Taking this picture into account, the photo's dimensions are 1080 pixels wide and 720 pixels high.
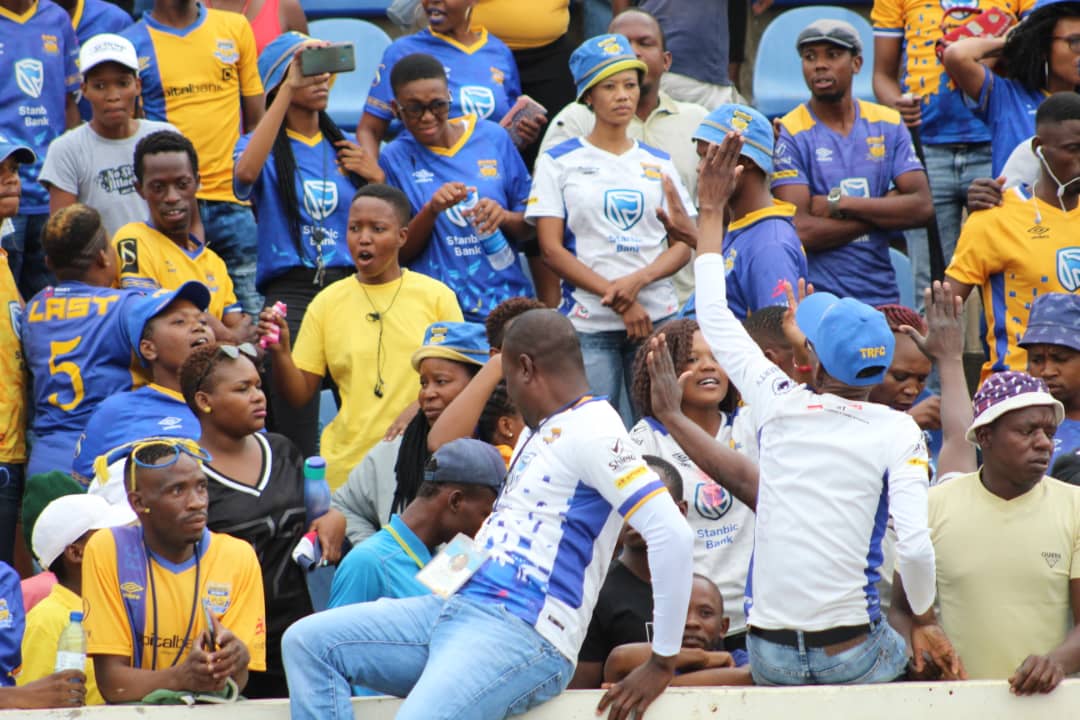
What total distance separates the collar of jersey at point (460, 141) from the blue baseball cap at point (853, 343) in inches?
152

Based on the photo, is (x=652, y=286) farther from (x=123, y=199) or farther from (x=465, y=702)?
(x=465, y=702)

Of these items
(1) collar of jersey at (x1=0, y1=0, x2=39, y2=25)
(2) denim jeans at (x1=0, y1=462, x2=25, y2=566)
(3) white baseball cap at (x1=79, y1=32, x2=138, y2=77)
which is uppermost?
(1) collar of jersey at (x1=0, y1=0, x2=39, y2=25)

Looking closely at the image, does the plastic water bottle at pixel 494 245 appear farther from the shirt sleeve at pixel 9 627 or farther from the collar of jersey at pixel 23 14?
the shirt sleeve at pixel 9 627

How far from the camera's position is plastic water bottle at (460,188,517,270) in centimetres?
782

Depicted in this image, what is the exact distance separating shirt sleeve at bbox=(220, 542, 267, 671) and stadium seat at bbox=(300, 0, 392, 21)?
6.68 m

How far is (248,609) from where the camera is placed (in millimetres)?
5016

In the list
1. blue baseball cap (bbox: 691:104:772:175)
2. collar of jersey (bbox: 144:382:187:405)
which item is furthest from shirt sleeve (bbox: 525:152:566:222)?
collar of jersey (bbox: 144:382:187:405)

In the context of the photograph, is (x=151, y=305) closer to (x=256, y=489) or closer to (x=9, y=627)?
(x=256, y=489)

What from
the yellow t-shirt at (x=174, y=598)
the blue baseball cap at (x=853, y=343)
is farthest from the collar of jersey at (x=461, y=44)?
the blue baseball cap at (x=853, y=343)

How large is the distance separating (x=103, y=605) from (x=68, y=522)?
0.53m

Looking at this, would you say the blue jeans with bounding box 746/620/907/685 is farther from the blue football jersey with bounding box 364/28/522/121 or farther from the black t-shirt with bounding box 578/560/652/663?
the blue football jersey with bounding box 364/28/522/121

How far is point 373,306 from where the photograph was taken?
7000 mm

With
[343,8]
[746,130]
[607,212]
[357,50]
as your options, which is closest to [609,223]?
[607,212]

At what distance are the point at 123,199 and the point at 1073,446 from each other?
15.0 feet
